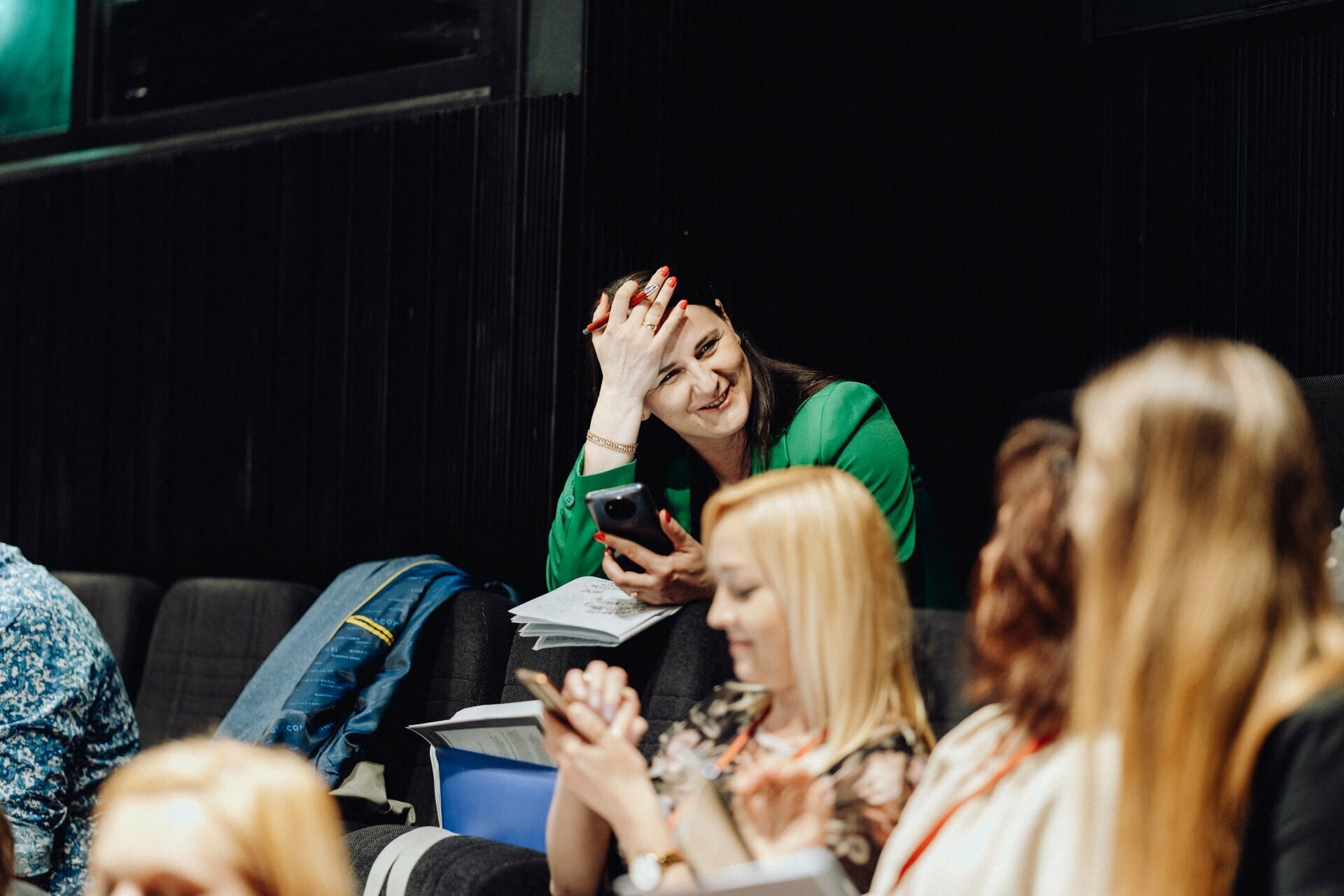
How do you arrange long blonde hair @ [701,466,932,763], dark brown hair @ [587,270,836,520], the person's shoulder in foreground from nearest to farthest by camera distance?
the person's shoulder in foreground, long blonde hair @ [701,466,932,763], dark brown hair @ [587,270,836,520]

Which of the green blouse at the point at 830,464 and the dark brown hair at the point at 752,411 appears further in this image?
the dark brown hair at the point at 752,411

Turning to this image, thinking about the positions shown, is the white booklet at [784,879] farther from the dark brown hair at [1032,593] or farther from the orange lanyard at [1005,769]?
the dark brown hair at [1032,593]

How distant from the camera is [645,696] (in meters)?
2.23

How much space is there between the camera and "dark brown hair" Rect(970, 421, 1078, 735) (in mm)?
1288

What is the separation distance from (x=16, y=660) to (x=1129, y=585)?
82.4 inches

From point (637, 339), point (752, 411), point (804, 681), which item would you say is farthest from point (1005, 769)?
point (637, 339)

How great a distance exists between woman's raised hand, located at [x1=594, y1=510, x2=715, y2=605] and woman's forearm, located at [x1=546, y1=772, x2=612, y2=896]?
17.7 inches

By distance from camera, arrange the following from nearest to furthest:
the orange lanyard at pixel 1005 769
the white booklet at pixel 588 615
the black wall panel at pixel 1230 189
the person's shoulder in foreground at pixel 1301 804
Result: the person's shoulder in foreground at pixel 1301 804 < the orange lanyard at pixel 1005 769 < the white booklet at pixel 588 615 < the black wall panel at pixel 1230 189

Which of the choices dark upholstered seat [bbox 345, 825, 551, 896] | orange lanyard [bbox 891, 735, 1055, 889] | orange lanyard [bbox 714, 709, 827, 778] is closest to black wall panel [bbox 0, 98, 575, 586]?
dark upholstered seat [bbox 345, 825, 551, 896]

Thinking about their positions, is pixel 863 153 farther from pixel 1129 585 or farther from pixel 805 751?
pixel 1129 585

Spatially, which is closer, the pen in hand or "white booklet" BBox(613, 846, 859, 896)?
"white booklet" BBox(613, 846, 859, 896)

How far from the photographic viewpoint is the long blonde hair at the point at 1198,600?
1.07 m

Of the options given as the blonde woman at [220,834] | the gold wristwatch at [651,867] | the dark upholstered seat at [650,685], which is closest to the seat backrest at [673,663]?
the dark upholstered seat at [650,685]

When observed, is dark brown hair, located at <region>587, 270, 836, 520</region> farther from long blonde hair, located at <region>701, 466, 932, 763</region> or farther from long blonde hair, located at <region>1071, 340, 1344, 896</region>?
long blonde hair, located at <region>1071, 340, 1344, 896</region>
